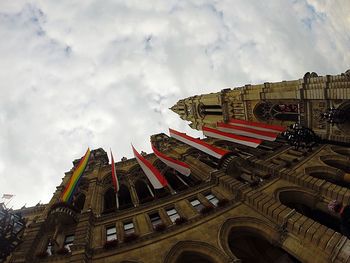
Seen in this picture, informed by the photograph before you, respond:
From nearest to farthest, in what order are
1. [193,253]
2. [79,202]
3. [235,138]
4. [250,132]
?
1. [193,253]
2. [79,202]
3. [235,138]
4. [250,132]

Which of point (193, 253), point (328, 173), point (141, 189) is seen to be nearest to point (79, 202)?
point (141, 189)

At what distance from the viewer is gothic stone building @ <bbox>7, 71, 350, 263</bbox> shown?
58.0 feet

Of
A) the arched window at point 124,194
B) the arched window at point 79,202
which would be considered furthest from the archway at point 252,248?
the arched window at point 79,202

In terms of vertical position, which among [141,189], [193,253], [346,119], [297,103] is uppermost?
[297,103]

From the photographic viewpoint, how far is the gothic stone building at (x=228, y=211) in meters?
17.7

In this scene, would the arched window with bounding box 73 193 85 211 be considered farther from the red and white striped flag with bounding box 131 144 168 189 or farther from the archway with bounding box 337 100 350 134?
the archway with bounding box 337 100 350 134

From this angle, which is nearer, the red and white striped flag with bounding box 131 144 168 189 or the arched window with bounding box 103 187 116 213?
the red and white striped flag with bounding box 131 144 168 189

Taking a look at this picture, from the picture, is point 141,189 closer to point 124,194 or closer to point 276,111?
point 124,194

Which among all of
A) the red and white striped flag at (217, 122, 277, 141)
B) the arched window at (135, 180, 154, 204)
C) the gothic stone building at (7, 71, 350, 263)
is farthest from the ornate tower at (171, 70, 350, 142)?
the arched window at (135, 180, 154, 204)

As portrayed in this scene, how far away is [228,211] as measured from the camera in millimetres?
20953

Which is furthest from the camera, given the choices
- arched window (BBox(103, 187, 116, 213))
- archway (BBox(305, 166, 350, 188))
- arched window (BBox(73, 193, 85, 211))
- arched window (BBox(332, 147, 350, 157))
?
arched window (BBox(103, 187, 116, 213))

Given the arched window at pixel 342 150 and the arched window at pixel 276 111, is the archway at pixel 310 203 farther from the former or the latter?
the arched window at pixel 276 111

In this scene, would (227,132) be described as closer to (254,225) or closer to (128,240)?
(254,225)

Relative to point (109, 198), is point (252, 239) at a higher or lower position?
lower
